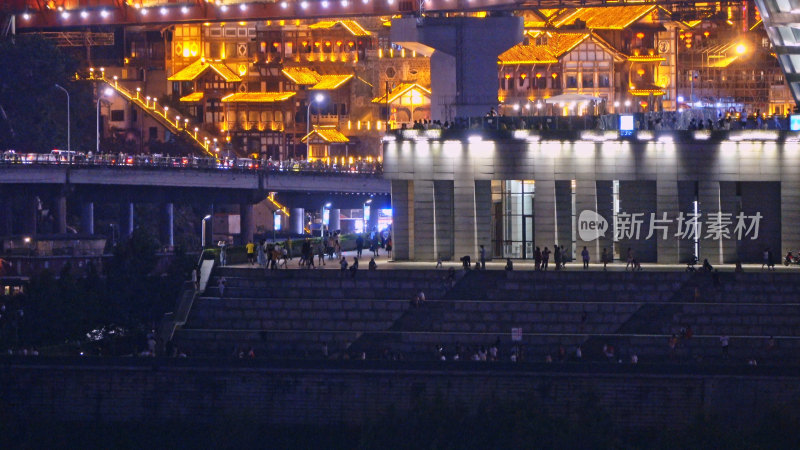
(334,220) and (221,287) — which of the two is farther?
(334,220)

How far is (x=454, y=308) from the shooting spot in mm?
68250

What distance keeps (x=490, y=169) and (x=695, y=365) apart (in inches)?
746

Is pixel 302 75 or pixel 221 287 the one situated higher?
pixel 302 75

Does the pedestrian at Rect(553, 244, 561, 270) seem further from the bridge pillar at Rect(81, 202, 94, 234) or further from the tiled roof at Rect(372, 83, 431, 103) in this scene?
the tiled roof at Rect(372, 83, 431, 103)

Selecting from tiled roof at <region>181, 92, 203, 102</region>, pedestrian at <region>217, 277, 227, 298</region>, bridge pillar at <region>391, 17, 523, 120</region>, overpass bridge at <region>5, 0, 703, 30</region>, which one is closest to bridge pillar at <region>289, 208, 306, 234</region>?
overpass bridge at <region>5, 0, 703, 30</region>

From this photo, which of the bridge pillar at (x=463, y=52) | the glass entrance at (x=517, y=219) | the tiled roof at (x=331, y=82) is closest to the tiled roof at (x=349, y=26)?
the tiled roof at (x=331, y=82)

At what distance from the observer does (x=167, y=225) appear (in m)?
136

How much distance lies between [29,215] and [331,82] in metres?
45.5

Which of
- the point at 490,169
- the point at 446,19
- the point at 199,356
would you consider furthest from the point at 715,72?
the point at 199,356

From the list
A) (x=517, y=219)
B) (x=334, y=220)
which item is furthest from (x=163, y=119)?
(x=517, y=219)

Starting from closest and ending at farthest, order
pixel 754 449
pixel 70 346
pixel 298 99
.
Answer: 1. pixel 754 449
2. pixel 70 346
3. pixel 298 99

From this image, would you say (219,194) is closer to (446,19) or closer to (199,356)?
(446,19)

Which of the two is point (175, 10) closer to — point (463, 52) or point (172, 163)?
point (172, 163)

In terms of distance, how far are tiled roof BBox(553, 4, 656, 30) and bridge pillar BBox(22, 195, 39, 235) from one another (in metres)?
47.6
